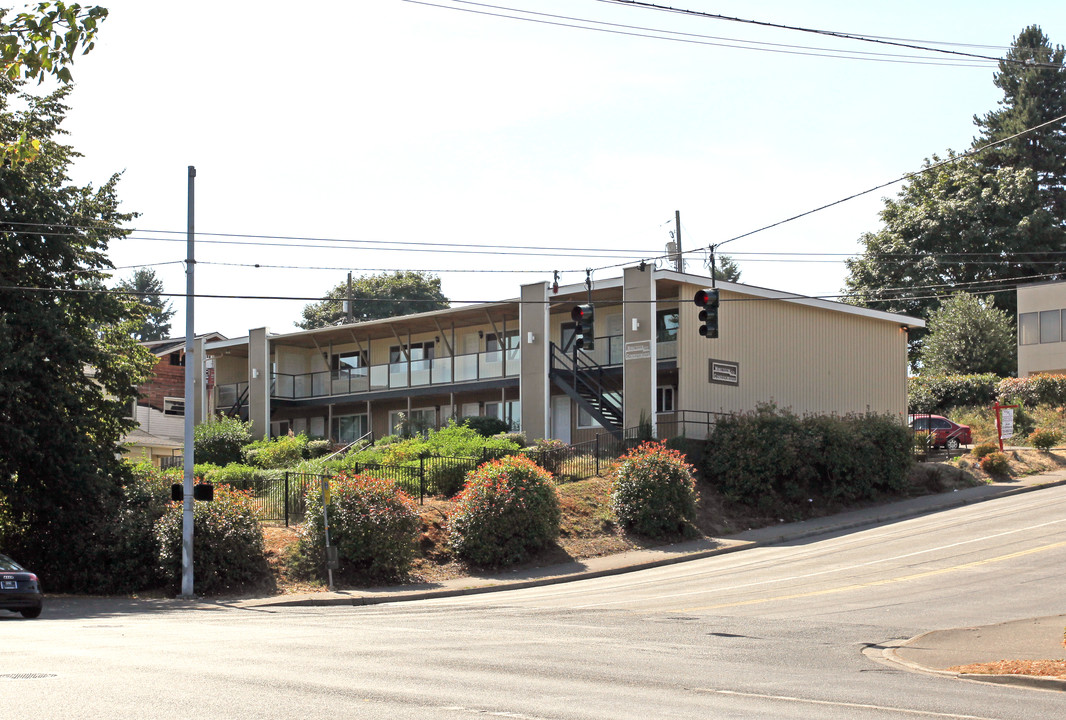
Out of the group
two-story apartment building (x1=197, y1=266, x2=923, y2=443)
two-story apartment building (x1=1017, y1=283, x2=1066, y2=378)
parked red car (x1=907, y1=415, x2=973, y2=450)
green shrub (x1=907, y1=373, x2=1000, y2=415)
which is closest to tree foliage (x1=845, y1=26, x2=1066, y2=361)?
two-story apartment building (x1=1017, y1=283, x2=1066, y2=378)

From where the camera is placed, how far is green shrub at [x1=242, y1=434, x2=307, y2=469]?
41.5 meters

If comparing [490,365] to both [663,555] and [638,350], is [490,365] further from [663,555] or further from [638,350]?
[663,555]

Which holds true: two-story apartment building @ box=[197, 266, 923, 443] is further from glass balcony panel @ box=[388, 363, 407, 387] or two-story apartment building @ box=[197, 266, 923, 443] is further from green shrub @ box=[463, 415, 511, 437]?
green shrub @ box=[463, 415, 511, 437]

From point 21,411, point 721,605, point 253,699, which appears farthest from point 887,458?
point 253,699

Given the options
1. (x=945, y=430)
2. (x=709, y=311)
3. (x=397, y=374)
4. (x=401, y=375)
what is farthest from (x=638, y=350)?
(x=945, y=430)

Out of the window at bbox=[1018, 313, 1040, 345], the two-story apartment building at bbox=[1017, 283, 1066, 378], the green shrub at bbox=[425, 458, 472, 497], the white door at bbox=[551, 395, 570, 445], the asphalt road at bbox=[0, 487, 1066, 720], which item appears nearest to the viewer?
the asphalt road at bbox=[0, 487, 1066, 720]

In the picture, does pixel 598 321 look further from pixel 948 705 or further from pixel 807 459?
pixel 948 705

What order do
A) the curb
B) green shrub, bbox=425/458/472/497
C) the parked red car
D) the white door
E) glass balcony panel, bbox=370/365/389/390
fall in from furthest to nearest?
1. glass balcony panel, bbox=370/365/389/390
2. the parked red car
3. the white door
4. green shrub, bbox=425/458/472/497
5. the curb

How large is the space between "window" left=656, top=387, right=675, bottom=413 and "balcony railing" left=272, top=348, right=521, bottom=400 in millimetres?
5857

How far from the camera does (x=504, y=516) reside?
2778 centimetres

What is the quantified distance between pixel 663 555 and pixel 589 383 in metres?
12.2

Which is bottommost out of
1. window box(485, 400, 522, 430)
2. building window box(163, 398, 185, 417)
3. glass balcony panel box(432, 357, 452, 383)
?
window box(485, 400, 522, 430)

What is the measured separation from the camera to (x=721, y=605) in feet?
64.7

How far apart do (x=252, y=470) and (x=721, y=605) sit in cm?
2235
